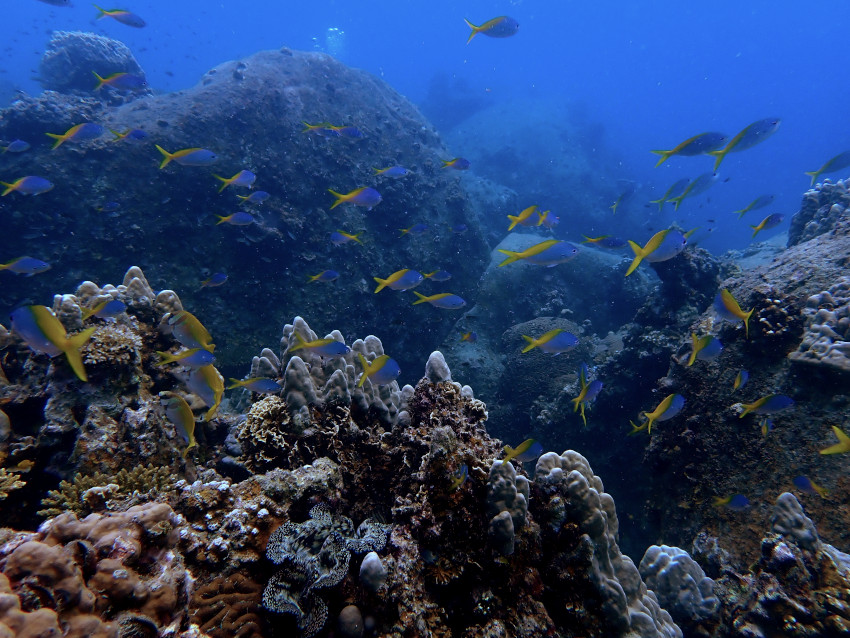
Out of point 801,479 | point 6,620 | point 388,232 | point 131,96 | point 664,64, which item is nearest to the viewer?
point 6,620

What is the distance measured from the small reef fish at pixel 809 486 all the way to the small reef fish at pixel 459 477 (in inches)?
140

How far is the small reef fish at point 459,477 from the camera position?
7.64ft

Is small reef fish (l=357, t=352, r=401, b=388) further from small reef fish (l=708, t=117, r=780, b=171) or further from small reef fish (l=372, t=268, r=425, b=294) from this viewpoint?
small reef fish (l=708, t=117, r=780, b=171)

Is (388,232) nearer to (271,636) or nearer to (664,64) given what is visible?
(271,636)

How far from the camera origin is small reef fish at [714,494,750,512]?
3.72 metres

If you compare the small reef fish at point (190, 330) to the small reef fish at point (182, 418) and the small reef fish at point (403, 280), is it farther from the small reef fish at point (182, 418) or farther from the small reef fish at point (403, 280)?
the small reef fish at point (403, 280)

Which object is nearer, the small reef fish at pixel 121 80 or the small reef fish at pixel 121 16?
the small reef fish at pixel 121 80

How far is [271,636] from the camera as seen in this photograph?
192cm

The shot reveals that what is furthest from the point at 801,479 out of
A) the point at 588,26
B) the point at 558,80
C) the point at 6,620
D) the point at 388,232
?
the point at 588,26

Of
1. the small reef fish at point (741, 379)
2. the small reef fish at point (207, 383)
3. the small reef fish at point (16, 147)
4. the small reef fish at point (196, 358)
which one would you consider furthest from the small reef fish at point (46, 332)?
the small reef fish at point (16, 147)

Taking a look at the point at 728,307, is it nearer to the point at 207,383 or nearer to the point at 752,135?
the point at 752,135

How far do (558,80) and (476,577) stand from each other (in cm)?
9472

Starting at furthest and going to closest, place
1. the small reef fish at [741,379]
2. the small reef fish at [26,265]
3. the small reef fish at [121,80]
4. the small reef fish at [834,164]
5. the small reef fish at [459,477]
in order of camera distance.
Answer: the small reef fish at [121,80], the small reef fish at [834,164], the small reef fish at [26,265], the small reef fish at [741,379], the small reef fish at [459,477]

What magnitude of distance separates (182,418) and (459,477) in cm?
243
